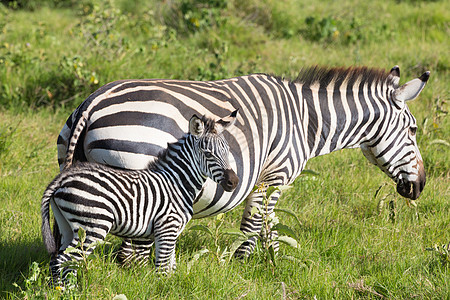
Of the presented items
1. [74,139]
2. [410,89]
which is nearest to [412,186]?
[410,89]

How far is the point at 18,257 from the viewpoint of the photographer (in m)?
4.19

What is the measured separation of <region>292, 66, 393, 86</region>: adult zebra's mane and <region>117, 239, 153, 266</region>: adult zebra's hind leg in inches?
70.4

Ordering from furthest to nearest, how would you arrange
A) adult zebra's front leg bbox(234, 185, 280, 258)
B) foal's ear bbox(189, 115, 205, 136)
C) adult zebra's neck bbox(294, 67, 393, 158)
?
1. adult zebra's neck bbox(294, 67, 393, 158)
2. adult zebra's front leg bbox(234, 185, 280, 258)
3. foal's ear bbox(189, 115, 205, 136)

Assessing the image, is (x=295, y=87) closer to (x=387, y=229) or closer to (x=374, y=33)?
(x=387, y=229)

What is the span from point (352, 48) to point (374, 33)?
0.76 meters

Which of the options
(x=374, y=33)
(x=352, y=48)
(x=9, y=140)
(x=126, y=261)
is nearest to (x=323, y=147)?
(x=126, y=261)

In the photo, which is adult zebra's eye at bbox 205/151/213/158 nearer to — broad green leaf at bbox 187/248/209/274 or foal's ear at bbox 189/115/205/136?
foal's ear at bbox 189/115/205/136

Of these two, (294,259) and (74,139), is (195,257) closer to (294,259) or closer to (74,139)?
(294,259)

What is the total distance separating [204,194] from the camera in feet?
12.6

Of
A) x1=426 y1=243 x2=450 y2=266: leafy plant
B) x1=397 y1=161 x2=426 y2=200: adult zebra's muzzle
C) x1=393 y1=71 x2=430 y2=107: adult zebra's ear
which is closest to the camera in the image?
x1=426 y1=243 x2=450 y2=266: leafy plant

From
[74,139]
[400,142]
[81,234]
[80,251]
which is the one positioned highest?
[74,139]

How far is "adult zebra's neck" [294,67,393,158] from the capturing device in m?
4.59

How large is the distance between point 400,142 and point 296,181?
135cm

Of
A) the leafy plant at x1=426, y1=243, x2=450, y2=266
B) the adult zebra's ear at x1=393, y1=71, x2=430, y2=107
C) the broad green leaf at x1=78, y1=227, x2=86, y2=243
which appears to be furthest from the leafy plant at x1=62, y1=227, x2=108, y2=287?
the adult zebra's ear at x1=393, y1=71, x2=430, y2=107
